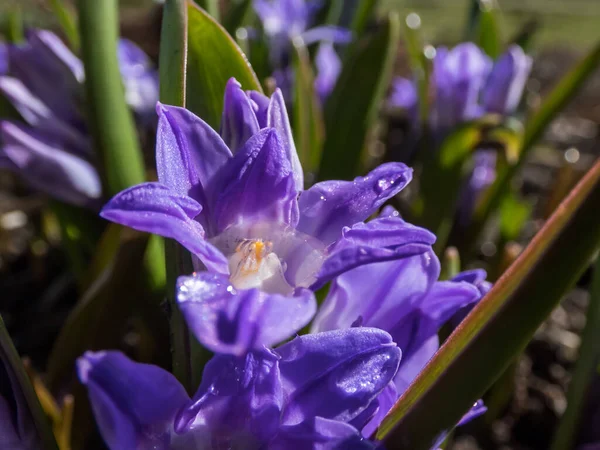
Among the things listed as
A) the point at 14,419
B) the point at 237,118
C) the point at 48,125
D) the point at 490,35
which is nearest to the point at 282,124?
the point at 237,118

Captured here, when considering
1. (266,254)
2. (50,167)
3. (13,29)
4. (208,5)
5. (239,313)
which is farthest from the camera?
(13,29)

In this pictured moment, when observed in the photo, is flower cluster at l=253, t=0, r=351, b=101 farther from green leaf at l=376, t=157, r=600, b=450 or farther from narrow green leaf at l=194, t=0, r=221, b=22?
green leaf at l=376, t=157, r=600, b=450

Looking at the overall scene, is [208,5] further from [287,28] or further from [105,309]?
[287,28]

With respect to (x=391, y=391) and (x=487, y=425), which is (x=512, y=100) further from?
(x=391, y=391)

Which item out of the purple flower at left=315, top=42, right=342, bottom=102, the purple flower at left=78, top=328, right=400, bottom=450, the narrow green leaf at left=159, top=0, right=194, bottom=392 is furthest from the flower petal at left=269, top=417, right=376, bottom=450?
the purple flower at left=315, top=42, right=342, bottom=102

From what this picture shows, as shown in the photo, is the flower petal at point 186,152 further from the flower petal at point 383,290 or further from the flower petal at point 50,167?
the flower petal at point 50,167
